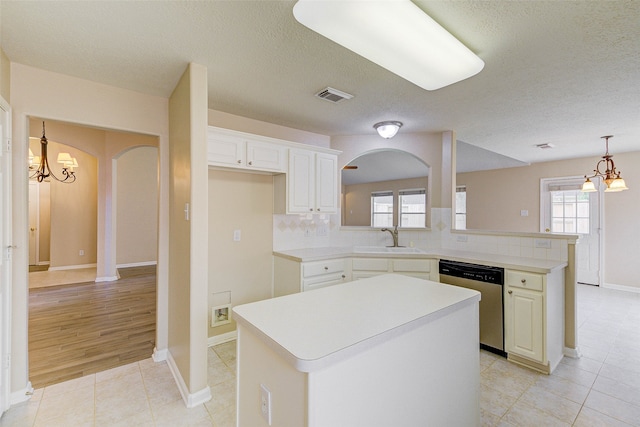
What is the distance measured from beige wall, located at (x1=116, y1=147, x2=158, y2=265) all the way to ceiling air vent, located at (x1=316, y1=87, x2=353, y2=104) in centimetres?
547

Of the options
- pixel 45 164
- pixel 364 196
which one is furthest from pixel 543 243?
pixel 45 164

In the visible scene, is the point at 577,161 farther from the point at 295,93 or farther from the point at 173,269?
the point at 173,269

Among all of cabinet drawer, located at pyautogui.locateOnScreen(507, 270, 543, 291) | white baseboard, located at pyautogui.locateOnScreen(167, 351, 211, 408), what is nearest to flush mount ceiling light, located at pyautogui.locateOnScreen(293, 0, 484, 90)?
cabinet drawer, located at pyautogui.locateOnScreen(507, 270, 543, 291)

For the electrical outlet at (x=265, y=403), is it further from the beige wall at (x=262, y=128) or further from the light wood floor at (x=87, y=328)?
the beige wall at (x=262, y=128)

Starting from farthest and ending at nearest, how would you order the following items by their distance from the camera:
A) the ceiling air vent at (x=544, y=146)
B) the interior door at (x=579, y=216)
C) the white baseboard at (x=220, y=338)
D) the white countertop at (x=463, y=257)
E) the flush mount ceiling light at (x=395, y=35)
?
1. the interior door at (x=579, y=216)
2. the ceiling air vent at (x=544, y=146)
3. the white baseboard at (x=220, y=338)
4. the white countertop at (x=463, y=257)
5. the flush mount ceiling light at (x=395, y=35)

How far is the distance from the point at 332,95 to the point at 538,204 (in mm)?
5557

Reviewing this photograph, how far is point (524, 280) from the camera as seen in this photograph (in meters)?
2.54

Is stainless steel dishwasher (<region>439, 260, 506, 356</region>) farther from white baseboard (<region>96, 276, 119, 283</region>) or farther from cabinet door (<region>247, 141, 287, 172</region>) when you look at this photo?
white baseboard (<region>96, 276, 119, 283</region>)

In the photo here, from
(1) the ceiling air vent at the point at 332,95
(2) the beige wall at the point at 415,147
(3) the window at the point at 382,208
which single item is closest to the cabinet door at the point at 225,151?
(1) the ceiling air vent at the point at 332,95

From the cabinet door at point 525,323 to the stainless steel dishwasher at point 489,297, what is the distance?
0.07 meters

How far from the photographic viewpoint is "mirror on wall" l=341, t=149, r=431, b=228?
7.14 meters

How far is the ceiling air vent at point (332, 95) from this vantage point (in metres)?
2.50

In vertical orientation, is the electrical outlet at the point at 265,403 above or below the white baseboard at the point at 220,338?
above

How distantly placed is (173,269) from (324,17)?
2272mm
